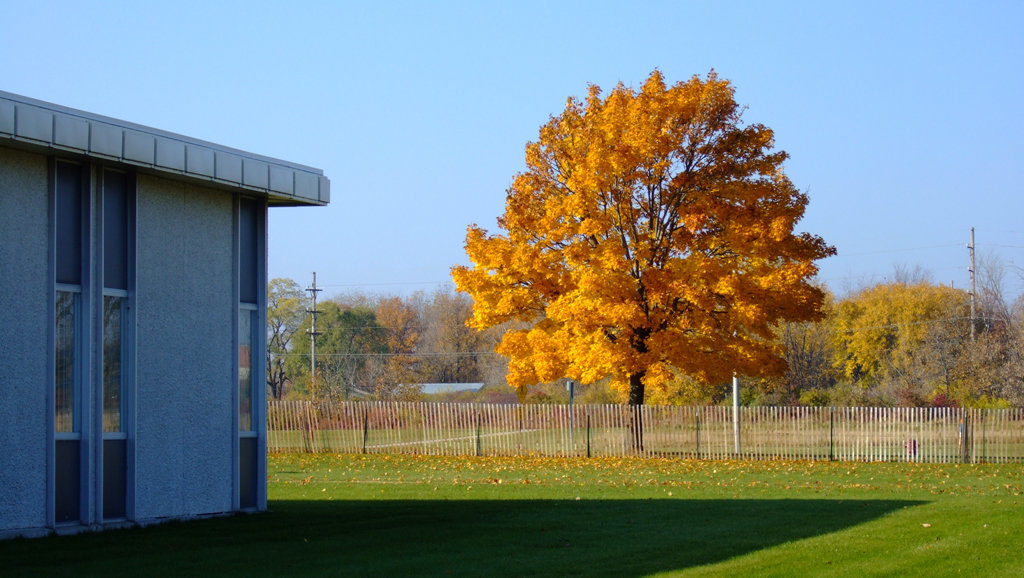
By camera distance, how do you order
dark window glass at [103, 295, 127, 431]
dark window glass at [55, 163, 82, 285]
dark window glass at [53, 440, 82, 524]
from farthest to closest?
dark window glass at [103, 295, 127, 431], dark window glass at [55, 163, 82, 285], dark window glass at [53, 440, 82, 524]

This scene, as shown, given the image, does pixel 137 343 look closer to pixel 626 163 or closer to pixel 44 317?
pixel 44 317

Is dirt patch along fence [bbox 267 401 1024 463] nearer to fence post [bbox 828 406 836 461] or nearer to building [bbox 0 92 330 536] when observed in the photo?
fence post [bbox 828 406 836 461]

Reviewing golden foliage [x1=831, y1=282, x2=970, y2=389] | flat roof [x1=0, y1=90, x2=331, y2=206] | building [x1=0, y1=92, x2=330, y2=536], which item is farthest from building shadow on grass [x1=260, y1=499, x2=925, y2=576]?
A: golden foliage [x1=831, y1=282, x2=970, y2=389]

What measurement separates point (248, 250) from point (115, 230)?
2342mm

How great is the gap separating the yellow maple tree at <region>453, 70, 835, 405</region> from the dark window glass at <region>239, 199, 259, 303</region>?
13398mm

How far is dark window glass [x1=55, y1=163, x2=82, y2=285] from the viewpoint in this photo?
12.1 meters

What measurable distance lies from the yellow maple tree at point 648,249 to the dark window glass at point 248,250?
13398mm

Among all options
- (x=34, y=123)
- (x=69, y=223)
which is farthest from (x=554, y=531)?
(x=34, y=123)

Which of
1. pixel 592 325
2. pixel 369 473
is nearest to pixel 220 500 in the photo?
pixel 369 473

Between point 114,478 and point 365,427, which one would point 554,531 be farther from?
point 365,427

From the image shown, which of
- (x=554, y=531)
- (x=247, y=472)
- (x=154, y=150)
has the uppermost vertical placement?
(x=154, y=150)

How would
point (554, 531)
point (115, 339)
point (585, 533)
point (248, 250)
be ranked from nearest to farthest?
point (115, 339)
point (585, 533)
point (554, 531)
point (248, 250)

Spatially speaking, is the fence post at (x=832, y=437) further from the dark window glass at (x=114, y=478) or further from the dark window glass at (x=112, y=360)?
the dark window glass at (x=112, y=360)

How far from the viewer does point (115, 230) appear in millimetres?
12734
